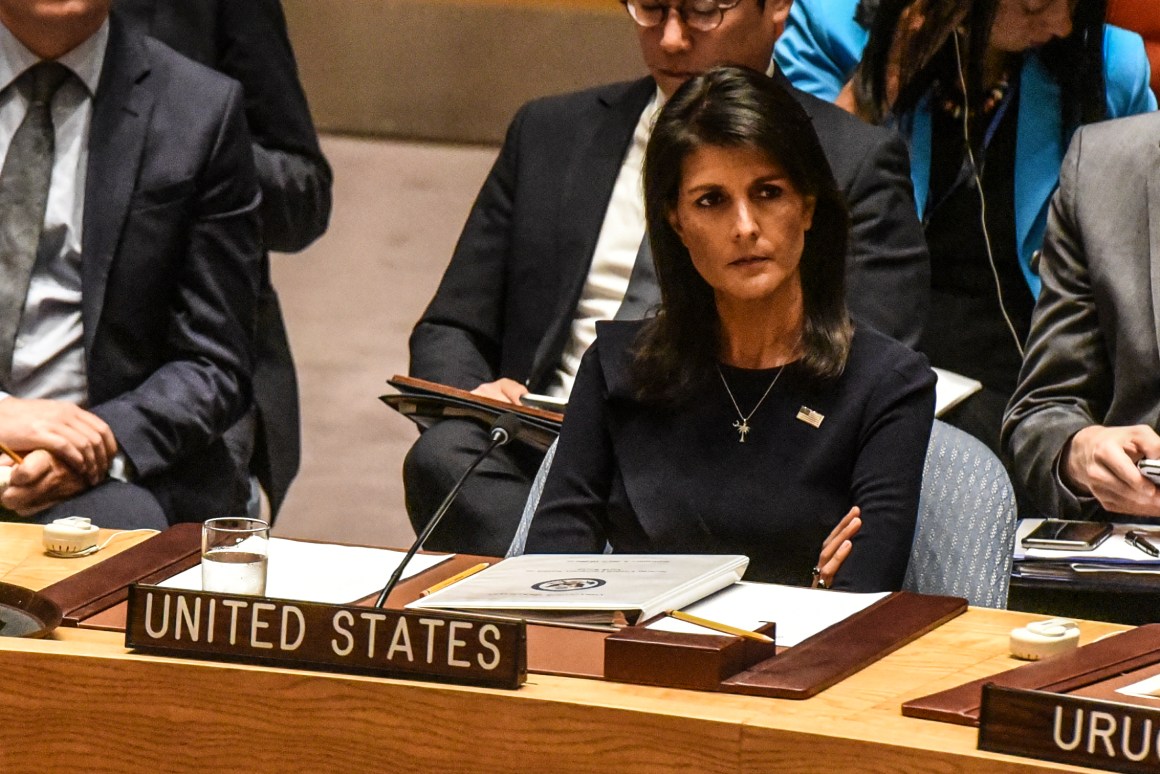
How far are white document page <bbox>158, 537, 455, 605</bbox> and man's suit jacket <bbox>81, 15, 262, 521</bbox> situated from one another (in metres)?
0.86

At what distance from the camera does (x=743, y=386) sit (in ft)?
6.84

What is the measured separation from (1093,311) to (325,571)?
4.21ft

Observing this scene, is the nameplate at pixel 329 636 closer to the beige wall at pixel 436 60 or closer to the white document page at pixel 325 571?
the white document page at pixel 325 571

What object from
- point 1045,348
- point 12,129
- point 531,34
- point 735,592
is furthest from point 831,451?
point 531,34

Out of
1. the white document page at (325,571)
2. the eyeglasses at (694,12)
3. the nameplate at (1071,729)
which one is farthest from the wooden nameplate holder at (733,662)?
the eyeglasses at (694,12)

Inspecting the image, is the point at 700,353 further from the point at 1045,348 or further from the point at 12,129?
the point at 12,129

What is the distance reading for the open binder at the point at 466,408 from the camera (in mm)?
2430

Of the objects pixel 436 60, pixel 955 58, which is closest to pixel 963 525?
pixel 955 58

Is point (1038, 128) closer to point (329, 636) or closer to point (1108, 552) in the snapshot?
point (1108, 552)

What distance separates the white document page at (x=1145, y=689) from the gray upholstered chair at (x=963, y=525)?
53 cm

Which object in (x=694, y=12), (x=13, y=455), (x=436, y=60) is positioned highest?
(x=436, y=60)

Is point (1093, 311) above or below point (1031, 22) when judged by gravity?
below

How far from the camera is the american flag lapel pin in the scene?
6.68 ft

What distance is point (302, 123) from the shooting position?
10.2 ft
